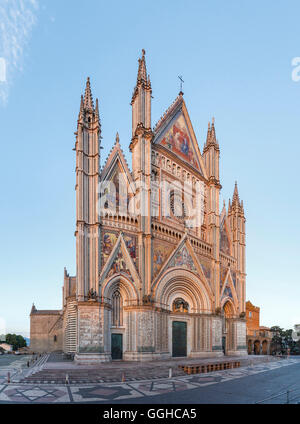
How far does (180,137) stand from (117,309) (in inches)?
777

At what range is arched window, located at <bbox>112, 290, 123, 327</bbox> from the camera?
1061 inches

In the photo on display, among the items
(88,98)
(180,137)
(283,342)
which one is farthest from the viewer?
(283,342)

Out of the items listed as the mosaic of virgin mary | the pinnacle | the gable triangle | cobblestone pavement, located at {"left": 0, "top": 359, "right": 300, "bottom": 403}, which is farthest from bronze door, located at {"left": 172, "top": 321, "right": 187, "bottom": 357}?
the pinnacle

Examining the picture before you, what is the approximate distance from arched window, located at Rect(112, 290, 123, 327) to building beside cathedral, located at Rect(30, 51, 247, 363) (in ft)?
0.26

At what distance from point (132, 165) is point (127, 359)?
1670 cm

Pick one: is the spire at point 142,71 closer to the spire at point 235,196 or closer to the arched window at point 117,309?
the arched window at point 117,309

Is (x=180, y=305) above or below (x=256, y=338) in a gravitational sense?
above

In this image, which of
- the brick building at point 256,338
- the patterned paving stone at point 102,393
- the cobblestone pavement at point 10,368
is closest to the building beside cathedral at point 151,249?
the cobblestone pavement at point 10,368

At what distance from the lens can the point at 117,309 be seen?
2720 cm

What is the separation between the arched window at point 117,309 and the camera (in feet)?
88.4

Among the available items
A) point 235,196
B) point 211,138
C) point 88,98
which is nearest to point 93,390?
point 88,98

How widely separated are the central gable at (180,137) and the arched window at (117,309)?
49.9 feet

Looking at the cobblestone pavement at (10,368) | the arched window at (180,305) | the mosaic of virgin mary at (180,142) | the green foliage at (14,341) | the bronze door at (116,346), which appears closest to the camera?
the cobblestone pavement at (10,368)

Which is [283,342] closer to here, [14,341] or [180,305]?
[180,305]
